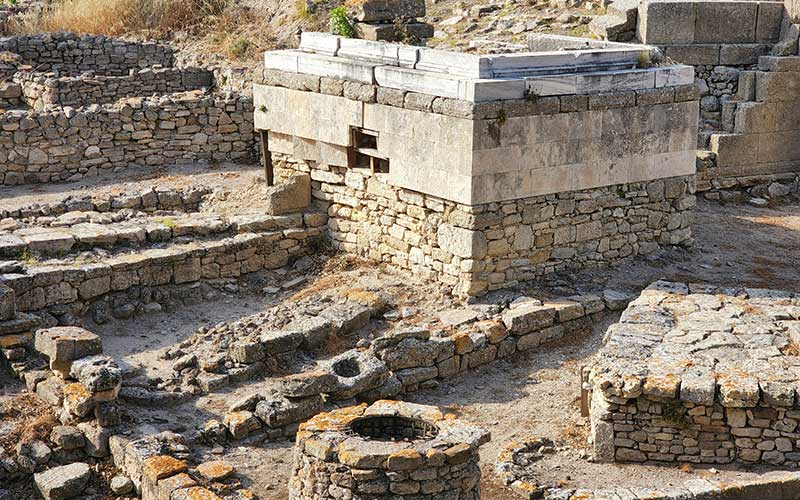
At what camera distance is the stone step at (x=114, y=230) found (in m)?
12.7

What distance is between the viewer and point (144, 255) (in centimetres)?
1293

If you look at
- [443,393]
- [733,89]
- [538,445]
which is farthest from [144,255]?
[733,89]

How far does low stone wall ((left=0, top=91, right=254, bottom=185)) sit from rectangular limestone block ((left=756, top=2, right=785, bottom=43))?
7710 millimetres

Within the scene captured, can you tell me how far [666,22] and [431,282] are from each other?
22.3 ft

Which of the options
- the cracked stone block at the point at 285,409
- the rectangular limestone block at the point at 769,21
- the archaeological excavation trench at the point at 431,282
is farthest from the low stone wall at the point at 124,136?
the cracked stone block at the point at 285,409

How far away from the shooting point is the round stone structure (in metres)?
8.21

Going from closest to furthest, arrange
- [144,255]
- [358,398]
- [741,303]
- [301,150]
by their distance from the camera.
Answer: [358,398] → [741,303] → [144,255] → [301,150]

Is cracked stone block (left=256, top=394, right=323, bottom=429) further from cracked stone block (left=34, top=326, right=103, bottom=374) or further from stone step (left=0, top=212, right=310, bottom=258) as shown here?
stone step (left=0, top=212, right=310, bottom=258)

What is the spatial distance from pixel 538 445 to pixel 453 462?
2052 millimetres

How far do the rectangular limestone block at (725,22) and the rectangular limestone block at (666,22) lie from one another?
0.38 feet

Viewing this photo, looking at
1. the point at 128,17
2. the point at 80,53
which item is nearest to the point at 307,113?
the point at 80,53

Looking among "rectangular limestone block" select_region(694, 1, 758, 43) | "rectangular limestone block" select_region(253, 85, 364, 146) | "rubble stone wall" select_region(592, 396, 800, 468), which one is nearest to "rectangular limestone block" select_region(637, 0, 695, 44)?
"rectangular limestone block" select_region(694, 1, 758, 43)

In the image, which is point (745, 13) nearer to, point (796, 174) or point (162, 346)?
point (796, 174)

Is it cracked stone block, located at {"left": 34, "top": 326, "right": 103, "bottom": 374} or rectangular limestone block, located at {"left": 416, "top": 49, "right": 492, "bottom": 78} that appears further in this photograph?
rectangular limestone block, located at {"left": 416, "top": 49, "right": 492, "bottom": 78}
